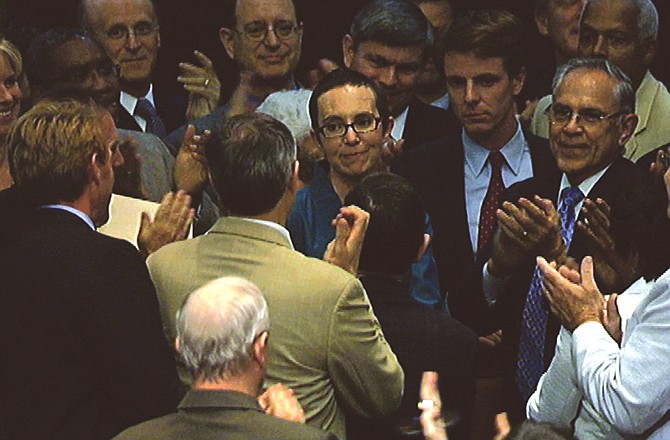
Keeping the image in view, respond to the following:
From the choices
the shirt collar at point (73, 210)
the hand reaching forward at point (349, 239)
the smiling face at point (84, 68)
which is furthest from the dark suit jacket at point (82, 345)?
the smiling face at point (84, 68)

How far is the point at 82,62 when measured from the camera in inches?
202

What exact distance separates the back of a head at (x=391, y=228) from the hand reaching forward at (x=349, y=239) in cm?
8

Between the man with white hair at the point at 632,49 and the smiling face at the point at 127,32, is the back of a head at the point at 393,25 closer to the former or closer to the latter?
the man with white hair at the point at 632,49

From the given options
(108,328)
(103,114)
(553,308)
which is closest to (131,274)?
(108,328)

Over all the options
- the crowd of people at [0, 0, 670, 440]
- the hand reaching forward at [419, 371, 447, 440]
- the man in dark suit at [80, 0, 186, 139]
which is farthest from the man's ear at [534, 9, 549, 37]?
the hand reaching forward at [419, 371, 447, 440]

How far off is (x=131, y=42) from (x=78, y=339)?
2.50 meters

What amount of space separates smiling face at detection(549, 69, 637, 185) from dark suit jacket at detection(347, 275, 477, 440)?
0.84 meters

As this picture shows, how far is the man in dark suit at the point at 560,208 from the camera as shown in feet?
14.4

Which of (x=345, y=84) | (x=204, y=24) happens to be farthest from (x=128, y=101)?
(x=345, y=84)

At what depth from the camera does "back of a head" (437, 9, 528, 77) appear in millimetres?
5152

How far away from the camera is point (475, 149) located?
16.9 ft

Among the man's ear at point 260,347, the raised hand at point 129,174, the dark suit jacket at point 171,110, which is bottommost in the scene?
the dark suit jacket at point 171,110

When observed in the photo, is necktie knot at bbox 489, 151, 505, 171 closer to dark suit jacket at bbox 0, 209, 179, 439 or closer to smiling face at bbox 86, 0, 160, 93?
smiling face at bbox 86, 0, 160, 93

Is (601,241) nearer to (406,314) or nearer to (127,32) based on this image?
(406,314)
